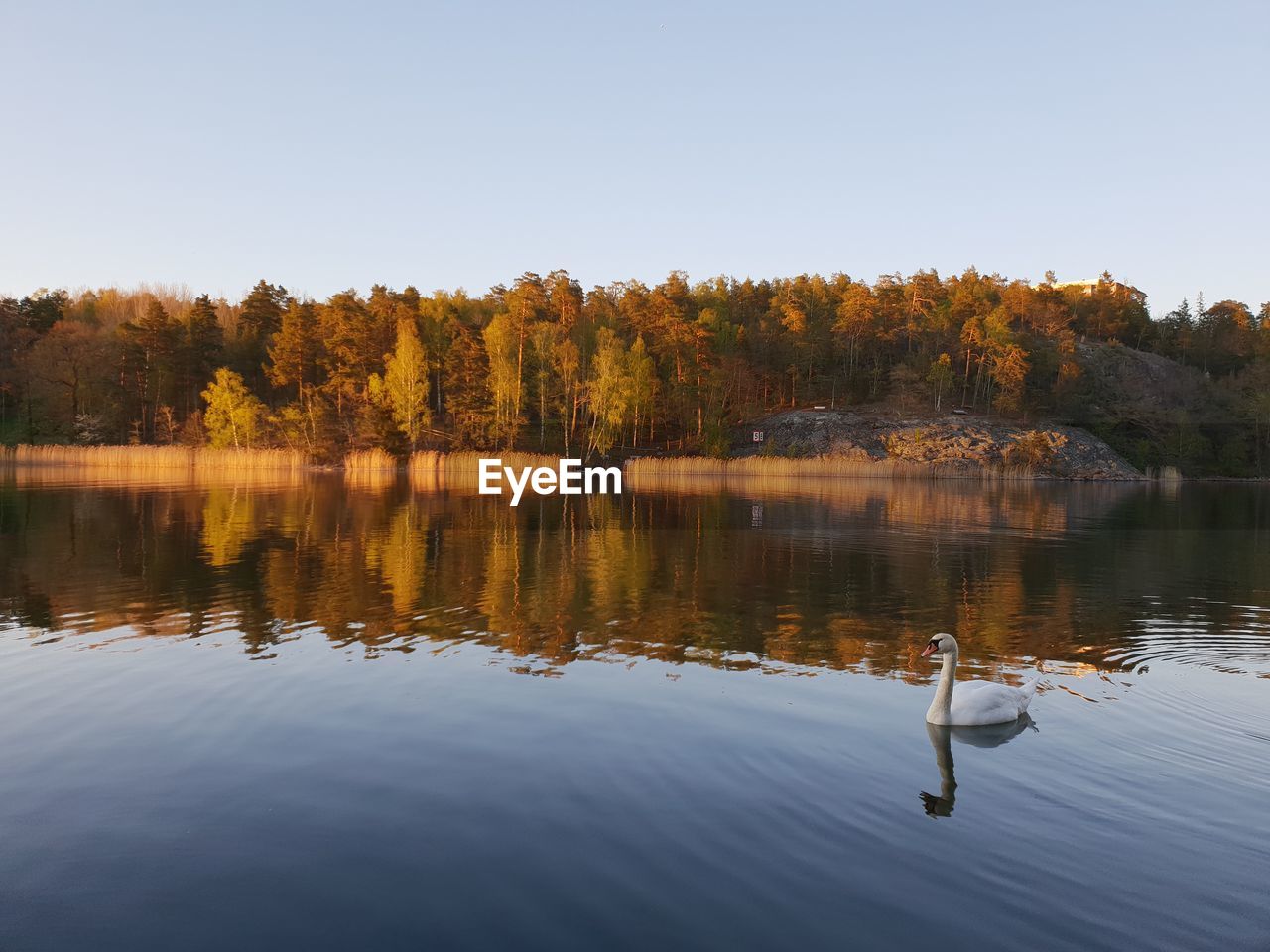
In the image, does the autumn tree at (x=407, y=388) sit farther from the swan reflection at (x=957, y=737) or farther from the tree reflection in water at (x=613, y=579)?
the swan reflection at (x=957, y=737)

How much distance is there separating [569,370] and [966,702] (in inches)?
3062

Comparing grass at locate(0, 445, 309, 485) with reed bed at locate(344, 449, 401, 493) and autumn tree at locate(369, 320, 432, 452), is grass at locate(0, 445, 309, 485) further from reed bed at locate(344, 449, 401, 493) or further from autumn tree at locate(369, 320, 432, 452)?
autumn tree at locate(369, 320, 432, 452)

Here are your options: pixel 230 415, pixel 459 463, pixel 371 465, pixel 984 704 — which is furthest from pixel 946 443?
pixel 984 704

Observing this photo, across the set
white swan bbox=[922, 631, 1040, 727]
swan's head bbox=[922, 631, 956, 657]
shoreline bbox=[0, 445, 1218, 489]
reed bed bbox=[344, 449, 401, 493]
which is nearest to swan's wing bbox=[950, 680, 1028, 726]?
white swan bbox=[922, 631, 1040, 727]

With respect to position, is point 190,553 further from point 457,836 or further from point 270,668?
point 457,836

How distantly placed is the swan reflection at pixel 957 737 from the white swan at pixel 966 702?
72mm

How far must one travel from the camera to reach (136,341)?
9644 cm

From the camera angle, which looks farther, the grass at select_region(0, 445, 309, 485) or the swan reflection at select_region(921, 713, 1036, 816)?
the grass at select_region(0, 445, 309, 485)

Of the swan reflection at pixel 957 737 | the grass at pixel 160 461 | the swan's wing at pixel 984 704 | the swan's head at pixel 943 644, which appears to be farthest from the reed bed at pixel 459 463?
the swan reflection at pixel 957 737

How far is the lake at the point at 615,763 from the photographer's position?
252 inches

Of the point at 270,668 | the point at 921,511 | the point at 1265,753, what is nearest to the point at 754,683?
the point at 1265,753

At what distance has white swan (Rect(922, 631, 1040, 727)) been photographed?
10.6m

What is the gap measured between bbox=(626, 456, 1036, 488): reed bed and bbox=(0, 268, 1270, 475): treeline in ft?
31.0

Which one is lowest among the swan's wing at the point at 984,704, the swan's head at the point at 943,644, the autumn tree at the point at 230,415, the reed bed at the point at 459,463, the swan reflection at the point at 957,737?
the swan reflection at the point at 957,737
